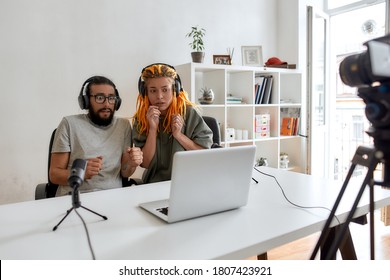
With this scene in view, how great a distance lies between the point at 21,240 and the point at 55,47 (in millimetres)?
1952

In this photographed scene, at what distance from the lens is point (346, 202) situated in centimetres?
124

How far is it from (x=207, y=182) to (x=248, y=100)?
2.35 metres

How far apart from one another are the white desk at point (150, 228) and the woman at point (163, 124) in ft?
1.56

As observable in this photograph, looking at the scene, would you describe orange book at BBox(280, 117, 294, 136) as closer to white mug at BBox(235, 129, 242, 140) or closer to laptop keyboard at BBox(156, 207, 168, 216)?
white mug at BBox(235, 129, 242, 140)

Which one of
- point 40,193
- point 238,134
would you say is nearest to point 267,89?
point 238,134

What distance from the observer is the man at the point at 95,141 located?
5.38ft

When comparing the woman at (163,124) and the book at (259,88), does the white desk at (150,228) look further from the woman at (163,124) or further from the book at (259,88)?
the book at (259,88)

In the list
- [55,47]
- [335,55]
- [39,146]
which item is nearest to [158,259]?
[39,146]

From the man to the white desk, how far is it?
33cm

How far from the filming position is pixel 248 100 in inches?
129

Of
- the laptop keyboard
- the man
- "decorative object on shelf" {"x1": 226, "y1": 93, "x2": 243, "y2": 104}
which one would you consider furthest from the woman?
"decorative object on shelf" {"x1": 226, "y1": 93, "x2": 243, "y2": 104}

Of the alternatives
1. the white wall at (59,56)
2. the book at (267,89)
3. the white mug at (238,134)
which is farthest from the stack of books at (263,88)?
the white wall at (59,56)

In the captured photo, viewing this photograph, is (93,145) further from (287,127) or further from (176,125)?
(287,127)

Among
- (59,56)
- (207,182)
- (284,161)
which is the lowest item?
Result: (284,161)
